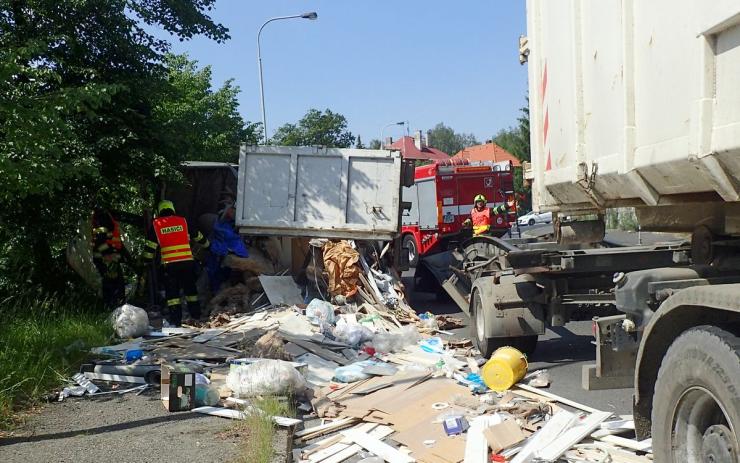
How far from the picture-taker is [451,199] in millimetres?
17031

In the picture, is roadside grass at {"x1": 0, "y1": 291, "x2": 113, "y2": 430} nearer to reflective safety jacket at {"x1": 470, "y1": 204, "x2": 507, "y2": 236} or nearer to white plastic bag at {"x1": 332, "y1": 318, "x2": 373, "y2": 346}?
white plastic bag at {"x1": 332, "y1": 318, "x2": 373, "y2": 346}

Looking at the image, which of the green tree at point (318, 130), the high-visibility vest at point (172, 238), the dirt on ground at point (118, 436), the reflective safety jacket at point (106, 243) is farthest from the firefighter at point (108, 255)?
the green tree at point (318, 130)

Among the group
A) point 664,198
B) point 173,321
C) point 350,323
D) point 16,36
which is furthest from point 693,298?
point 16,36

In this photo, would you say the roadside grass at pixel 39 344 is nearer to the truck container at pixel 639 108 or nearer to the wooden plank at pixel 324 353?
the wooden plank at pixel 324 353

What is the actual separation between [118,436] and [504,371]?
3.31 meters

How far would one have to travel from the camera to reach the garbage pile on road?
4.90 m

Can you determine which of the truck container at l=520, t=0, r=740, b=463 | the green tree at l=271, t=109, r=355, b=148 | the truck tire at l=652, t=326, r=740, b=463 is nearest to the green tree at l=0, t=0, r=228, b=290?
the truck container at l=520, t=0, r=740, b=463

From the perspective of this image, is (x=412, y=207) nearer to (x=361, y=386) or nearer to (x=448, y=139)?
(x=361, y=386)

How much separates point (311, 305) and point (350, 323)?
71 cm

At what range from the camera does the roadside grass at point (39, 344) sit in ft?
19.1

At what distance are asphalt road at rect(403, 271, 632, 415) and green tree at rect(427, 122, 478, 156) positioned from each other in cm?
10621

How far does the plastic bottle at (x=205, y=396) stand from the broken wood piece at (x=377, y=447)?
3.81 feet

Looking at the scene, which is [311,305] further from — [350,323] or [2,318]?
[2,318]

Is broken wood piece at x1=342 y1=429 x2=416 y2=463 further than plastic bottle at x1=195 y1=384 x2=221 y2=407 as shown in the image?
No
